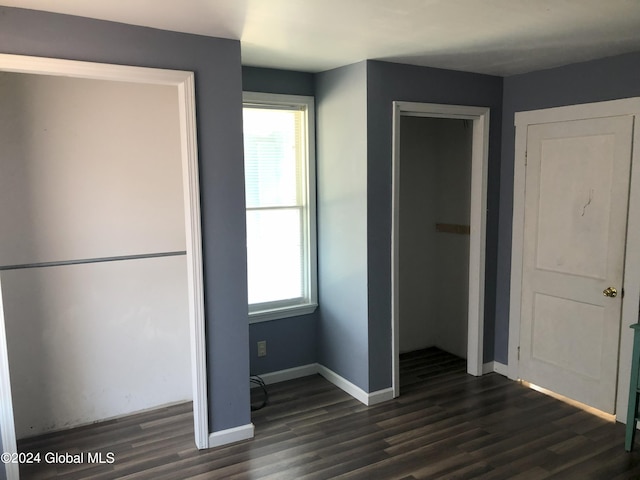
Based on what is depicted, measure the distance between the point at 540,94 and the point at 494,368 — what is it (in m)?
2.24

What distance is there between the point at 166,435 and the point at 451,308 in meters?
2.76

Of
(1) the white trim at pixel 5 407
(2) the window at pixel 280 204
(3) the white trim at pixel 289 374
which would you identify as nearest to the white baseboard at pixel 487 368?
(3) the white trim at pixel 289 374

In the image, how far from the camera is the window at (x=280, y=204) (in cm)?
371

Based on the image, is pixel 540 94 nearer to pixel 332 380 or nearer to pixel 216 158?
pixel 216 158

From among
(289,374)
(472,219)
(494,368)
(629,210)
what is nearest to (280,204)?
(289,374)

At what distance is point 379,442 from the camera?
303cm

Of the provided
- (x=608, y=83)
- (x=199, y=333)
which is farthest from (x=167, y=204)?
(x=608, y=83)

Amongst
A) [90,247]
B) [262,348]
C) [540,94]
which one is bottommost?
[262,348]

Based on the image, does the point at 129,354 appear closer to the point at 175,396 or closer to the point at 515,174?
the point at 175,396

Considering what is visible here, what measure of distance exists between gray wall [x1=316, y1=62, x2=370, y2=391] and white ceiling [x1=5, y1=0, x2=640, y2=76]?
323 millimetres

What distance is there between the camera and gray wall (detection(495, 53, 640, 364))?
124 inches

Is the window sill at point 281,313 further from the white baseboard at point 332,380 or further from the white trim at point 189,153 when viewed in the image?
the white trim at point 189,153

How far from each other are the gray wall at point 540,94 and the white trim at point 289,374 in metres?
1.57

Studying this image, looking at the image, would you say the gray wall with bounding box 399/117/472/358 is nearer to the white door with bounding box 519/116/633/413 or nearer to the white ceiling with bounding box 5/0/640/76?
the white door with bounding box 519/116/633/413
